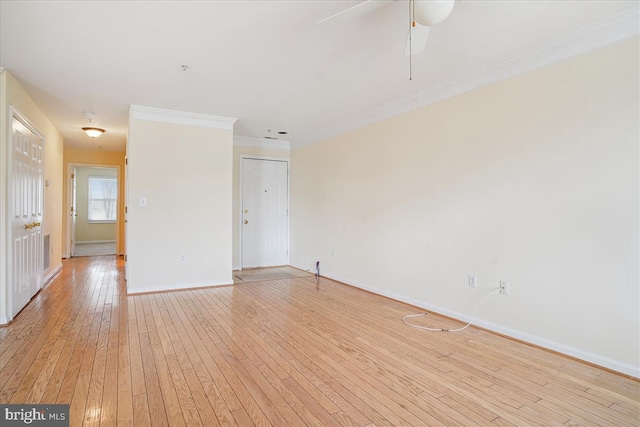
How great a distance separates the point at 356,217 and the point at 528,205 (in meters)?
2.41

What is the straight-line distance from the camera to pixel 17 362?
7.80ft

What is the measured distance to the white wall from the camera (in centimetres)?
433

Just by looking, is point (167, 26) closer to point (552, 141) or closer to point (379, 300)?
point (552, 141)

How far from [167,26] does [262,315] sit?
9.09 feet

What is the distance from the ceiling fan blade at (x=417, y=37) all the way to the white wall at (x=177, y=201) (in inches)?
133

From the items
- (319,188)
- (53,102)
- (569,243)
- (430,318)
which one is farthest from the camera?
(319,188)

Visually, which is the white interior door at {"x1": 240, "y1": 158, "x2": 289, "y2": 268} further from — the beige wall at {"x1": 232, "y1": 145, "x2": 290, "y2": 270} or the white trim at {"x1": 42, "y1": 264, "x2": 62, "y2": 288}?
the white trim at {"x1": 42, "y1": 264, "x2": 62, "y2": 288}

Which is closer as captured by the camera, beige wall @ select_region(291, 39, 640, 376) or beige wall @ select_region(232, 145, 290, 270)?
beige wall @ select_region(291, 39, 640, 376)

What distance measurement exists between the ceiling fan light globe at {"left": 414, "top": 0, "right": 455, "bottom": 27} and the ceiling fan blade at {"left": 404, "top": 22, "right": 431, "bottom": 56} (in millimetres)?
186

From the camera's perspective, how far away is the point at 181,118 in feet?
15.0

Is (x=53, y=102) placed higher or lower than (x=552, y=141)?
higher

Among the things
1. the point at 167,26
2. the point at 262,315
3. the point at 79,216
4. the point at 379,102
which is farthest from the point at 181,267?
the point at 79,216

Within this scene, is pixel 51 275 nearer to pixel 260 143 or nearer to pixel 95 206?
pixel 260 143

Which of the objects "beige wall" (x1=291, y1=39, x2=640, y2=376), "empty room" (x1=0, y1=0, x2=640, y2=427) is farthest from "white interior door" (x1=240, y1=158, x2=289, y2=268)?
"beige wall" (x1=291, y1=39, x2=640, y2=376)
